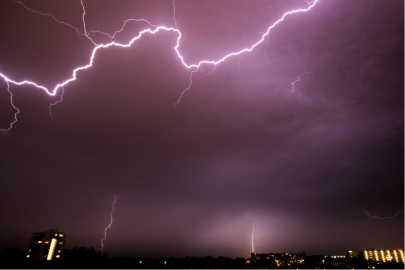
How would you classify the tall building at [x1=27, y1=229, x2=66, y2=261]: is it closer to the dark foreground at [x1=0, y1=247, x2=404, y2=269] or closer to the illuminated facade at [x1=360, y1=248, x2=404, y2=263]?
the dark foreground at [x1=0, y1=247, x2=404, y2=269]

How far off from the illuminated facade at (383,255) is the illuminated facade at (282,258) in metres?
17.6

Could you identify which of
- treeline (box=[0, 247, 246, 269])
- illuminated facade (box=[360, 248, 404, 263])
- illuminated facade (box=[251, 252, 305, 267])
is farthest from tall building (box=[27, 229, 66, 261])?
illuminated facade (box=[360, 248, 404, 263])

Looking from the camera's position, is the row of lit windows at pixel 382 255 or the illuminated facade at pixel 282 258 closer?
the row of lit windows at pixel 382 255

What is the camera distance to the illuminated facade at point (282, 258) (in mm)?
52831

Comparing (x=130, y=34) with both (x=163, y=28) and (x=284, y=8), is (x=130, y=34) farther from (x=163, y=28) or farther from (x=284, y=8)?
(x=284, y=8)

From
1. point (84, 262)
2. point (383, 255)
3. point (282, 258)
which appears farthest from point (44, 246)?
point (383, 255)

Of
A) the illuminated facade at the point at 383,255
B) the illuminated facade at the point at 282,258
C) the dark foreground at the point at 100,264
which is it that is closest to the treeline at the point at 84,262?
the dark foreground at the point at 100,264

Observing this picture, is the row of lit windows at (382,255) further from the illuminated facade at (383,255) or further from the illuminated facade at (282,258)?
the illuminated facade at (282,258)

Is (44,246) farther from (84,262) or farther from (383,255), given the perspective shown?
(383,255)

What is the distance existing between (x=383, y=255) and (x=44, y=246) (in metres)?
69.4

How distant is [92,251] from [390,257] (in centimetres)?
6443

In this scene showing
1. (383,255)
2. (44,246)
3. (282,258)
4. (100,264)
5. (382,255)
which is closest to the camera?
(100,264)

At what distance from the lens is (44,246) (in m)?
29.5

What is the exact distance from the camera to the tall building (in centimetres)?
2922
